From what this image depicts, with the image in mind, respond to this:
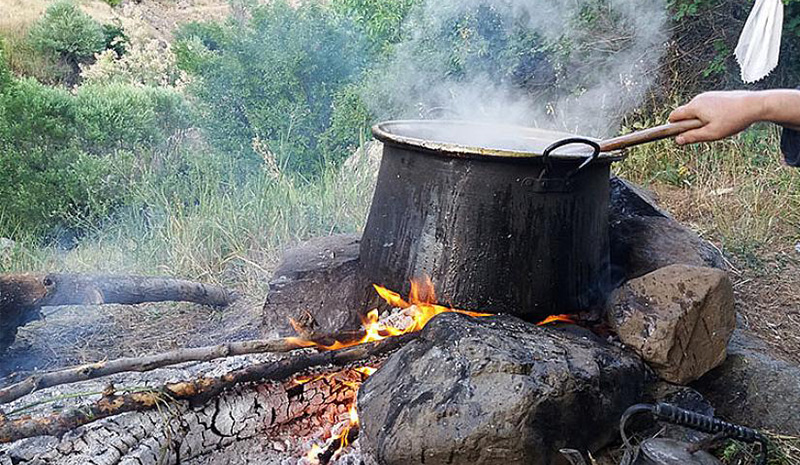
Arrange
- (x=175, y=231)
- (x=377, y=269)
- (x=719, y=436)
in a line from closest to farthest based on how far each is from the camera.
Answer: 1. (x=719, y=436)
2. (x=377, y=269)
3. (x=175, y=231)

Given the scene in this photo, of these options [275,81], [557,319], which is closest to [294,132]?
[275,81]

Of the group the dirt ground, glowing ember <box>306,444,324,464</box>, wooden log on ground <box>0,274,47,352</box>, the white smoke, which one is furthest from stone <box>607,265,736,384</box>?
the white smoke

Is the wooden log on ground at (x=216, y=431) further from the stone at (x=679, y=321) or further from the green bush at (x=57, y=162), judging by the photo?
the green bush at (x=57, y=162)

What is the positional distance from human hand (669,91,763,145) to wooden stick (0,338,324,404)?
4.98 feet

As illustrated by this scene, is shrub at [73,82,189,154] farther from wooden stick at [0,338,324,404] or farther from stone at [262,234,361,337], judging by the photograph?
wooden stick at [0,338,324,404]

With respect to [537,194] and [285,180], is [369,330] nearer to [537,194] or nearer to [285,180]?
[537,194]

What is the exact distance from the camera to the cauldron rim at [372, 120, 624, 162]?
6.73 ft

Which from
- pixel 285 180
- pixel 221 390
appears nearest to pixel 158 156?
pixel 285 180

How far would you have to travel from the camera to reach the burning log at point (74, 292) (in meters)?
2.53

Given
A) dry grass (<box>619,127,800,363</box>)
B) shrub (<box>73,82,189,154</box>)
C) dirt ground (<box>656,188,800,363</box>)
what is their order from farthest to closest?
shrub (<box>73,82,189,154</box>) → dry grass (<box>619,127,800,363</box>) → dirt ground (<box>656,188,800,363</box>)

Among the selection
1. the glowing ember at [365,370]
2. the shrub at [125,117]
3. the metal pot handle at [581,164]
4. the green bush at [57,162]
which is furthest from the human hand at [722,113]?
the shrub at [125,117]

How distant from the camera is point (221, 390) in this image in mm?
2078

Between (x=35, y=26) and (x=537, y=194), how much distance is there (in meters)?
11.9

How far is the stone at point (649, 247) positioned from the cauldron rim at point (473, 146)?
1.79ft
